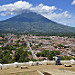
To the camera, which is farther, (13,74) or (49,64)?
(49,64)

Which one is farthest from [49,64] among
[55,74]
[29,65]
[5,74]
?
[5,74]

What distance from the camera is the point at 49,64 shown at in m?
10.2

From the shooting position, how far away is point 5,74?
730 cm

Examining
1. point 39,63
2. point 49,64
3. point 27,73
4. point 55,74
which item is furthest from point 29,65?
point 55,74

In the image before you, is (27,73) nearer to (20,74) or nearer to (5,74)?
(20,74)

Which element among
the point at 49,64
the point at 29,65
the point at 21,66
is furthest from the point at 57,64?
the point at 21,66

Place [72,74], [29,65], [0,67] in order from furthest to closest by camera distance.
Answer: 1. [29,65]
2. [0,67]
3. [72,74]

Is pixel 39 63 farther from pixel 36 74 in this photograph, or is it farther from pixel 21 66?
pixel 36 74

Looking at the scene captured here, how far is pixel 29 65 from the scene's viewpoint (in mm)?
9578

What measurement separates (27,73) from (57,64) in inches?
124

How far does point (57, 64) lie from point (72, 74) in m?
2.74

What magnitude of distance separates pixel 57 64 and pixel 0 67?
3.95m

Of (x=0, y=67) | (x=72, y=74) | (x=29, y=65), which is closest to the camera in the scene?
(x=72, y=74)

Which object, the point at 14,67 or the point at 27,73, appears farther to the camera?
the point at 14,67
